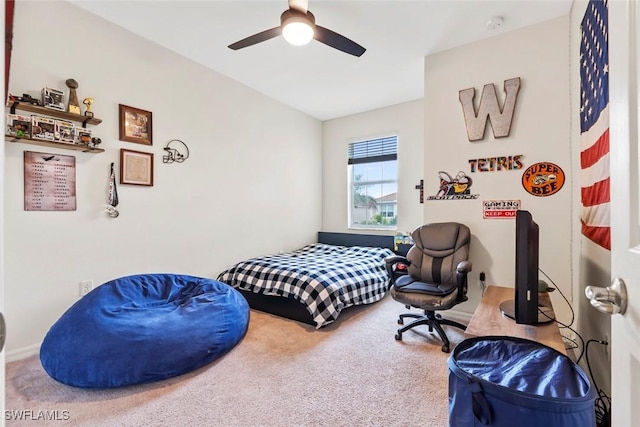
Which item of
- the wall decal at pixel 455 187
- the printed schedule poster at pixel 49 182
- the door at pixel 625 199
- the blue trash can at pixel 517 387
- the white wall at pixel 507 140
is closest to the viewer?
the door at pixel 625 199

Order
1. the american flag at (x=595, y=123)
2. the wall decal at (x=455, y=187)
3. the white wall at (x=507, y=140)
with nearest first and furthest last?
1. the american flag at (x=595, y=123)
2. the white wall at (x=507, y=140)
3. the wall decal at (x=455, y=187)

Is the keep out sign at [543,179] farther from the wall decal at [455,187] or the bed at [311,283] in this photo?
the bed at [311,283]

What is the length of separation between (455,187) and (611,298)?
2.42 meters

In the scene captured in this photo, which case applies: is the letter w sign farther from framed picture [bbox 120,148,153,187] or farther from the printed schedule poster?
the printed schedule poster

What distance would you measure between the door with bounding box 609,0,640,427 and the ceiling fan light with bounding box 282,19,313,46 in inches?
68.1

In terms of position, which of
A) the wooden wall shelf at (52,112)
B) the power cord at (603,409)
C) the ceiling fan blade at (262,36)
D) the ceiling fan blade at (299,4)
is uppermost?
the ceiling fan blade at (299,4)

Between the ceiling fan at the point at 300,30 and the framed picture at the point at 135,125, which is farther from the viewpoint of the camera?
the framed picture at the point at 135,125

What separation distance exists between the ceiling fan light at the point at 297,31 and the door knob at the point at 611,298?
213 centimetres

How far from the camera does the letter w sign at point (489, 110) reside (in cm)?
266

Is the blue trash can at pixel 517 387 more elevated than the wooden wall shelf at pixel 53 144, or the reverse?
the wooden wall shelf at pixel 53 144

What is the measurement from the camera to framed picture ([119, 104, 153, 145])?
2695 mm

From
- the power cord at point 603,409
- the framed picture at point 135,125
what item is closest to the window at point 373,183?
the framed picture at point 135,125

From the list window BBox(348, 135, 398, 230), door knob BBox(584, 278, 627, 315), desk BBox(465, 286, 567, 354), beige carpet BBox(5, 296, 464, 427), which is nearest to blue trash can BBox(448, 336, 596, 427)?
desk BBox(465, 286, 567, 354)

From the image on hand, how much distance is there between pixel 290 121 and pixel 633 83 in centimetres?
428
